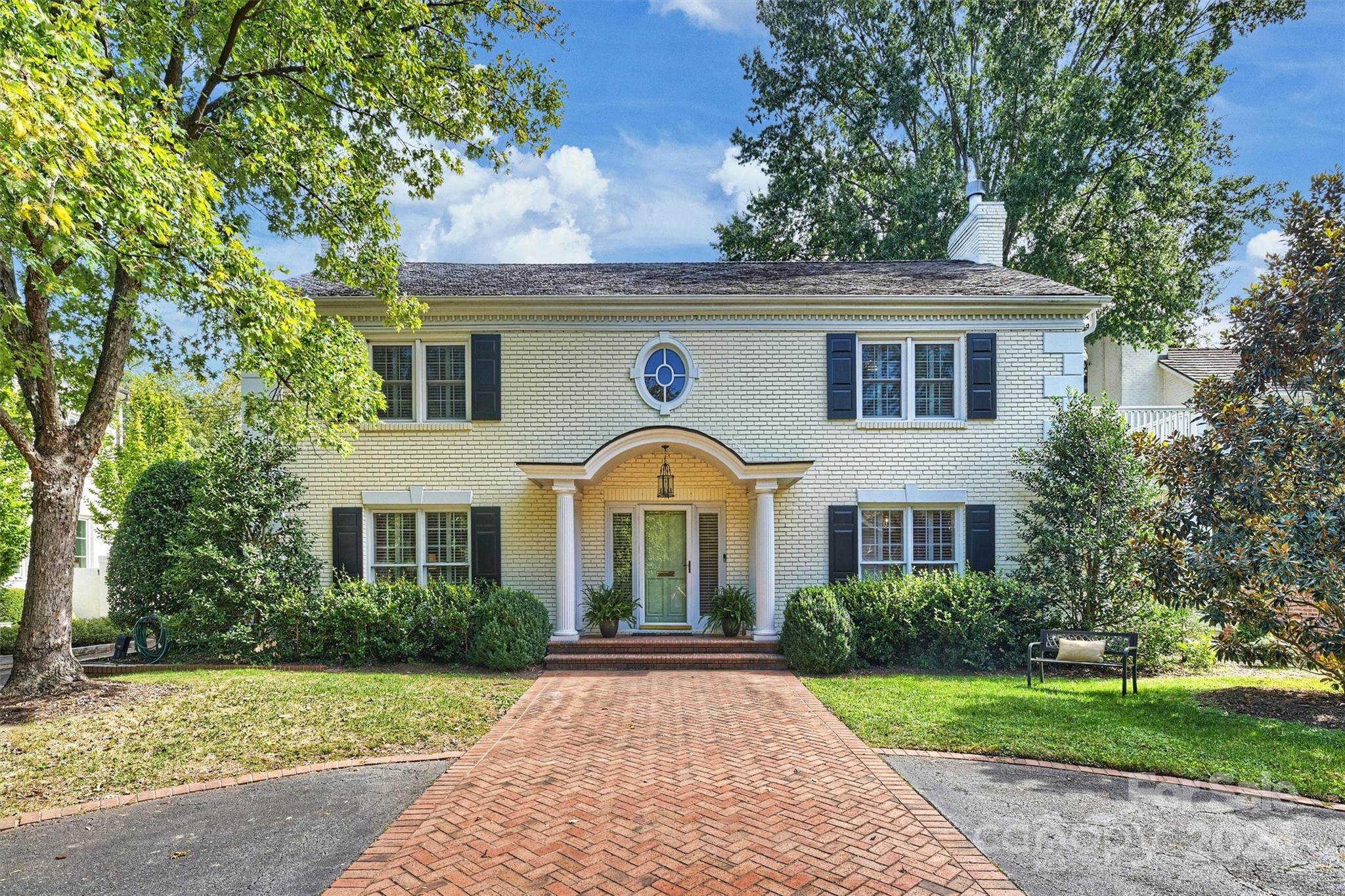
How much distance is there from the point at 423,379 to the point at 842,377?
7.54 metres

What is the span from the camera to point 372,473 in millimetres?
12164

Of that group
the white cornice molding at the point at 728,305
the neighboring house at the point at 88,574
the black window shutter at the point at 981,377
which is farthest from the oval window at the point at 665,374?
the neighboring house at the point at 88,574

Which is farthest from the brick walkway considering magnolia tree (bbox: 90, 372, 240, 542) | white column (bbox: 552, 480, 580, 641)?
magnolia tree (bbox: 90, 372, 240, 542)

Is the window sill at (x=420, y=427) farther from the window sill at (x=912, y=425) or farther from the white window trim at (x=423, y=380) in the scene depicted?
the window sill at (x=912, y=425)

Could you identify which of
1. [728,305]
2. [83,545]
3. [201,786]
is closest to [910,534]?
[728,305]

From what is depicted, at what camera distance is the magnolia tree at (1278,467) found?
281 inches

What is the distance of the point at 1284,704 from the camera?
8.17m

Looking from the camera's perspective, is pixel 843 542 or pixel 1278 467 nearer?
pixel 1278 467

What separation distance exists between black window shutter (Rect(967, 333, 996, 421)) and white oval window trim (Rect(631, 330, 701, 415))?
192 inches

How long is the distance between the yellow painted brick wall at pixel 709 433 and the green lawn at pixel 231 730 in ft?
11.5

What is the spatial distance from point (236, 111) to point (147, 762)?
8.10 meters

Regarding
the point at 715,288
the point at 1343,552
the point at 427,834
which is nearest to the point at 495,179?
the point at 715,288

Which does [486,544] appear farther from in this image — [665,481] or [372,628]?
[665,481]

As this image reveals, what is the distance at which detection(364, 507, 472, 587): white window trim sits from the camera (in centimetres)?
1214
